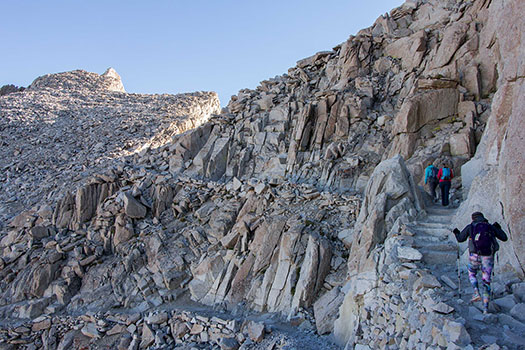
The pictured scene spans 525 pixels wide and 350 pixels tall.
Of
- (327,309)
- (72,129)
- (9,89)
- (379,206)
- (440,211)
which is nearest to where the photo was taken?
(379,206)

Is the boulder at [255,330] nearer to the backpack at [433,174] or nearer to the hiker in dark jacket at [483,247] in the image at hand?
the hiker in dark jacket at [483,247]

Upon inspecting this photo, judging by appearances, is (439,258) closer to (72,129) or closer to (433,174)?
(433,174)

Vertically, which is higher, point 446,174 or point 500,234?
point 446,174

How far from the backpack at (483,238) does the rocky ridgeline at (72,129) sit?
21192 millimetres

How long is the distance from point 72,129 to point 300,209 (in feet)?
86.0

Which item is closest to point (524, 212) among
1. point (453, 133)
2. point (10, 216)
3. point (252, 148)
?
point (453, 133)

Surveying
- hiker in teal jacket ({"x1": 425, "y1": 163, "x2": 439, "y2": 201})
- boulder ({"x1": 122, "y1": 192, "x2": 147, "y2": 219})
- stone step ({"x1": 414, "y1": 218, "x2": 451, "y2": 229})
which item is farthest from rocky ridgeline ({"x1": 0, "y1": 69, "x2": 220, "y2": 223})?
hiker in teal jacket ({"x1": 425, "y1": 163, "x2": 439, "y2": 201})

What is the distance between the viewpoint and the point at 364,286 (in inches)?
334

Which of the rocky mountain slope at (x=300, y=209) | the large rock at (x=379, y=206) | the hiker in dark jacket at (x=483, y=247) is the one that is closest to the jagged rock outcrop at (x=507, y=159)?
the rocky mountain slope at (x=300, y=209)

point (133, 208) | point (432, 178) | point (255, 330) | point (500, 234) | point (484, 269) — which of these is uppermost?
Answer: point (432, 178)

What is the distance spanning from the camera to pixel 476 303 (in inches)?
220

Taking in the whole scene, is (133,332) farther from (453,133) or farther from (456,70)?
(456,70)

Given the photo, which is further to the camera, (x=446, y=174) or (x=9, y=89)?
(x=9, y=89)

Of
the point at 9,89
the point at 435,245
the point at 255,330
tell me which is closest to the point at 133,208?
the point at 255,330
